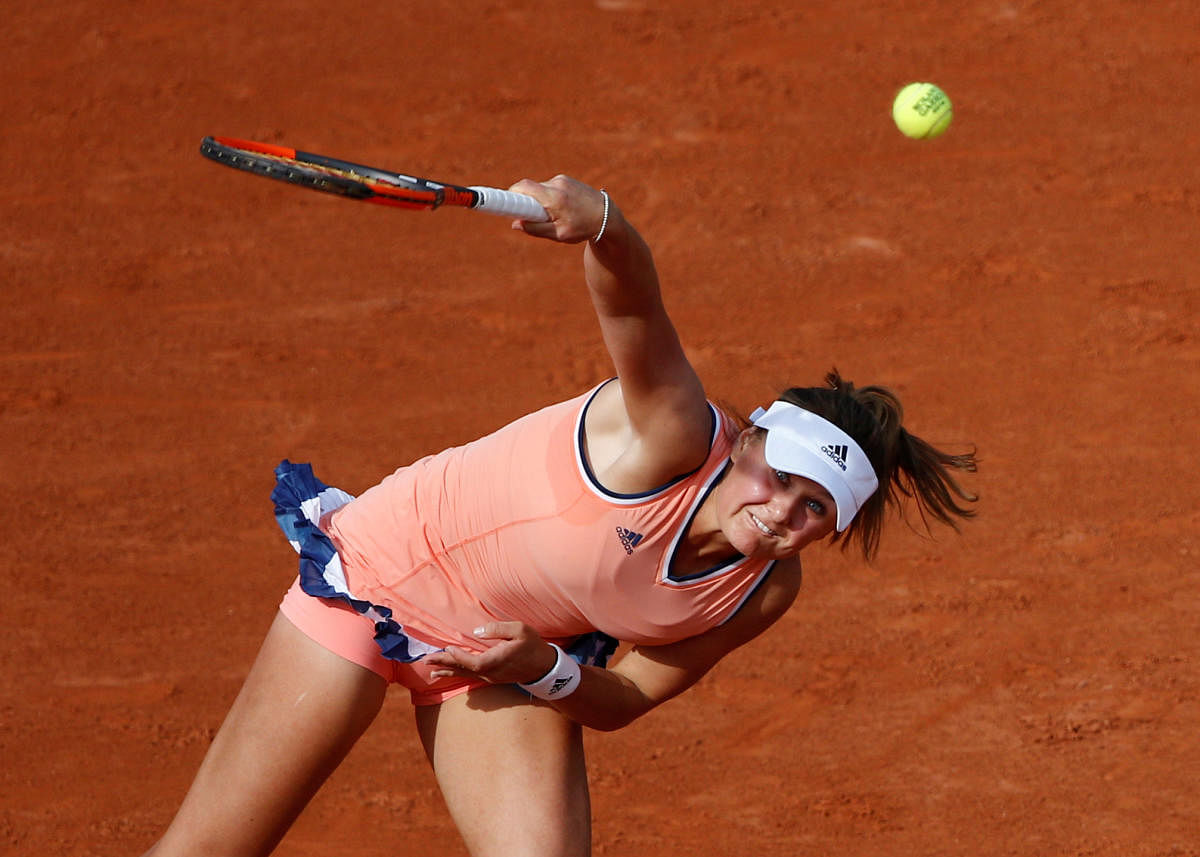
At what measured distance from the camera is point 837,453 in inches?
136

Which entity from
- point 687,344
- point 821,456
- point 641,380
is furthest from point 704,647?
point 687,344

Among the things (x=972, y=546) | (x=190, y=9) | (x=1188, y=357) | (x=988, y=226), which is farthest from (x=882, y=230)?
(x=190, y=9)

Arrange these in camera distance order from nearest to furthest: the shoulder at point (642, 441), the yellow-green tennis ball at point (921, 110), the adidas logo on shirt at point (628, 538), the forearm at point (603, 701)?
the shoulder at point (642, 441)
the adidas logo on shirt at point (628, 538)
the forearm at point (603, 701)
the yellow-green tennis ball at point (921, 110)

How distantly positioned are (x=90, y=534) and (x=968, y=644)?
13.2 ft

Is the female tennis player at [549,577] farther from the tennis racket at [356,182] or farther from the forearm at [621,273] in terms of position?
the tennis racket at [356,182]

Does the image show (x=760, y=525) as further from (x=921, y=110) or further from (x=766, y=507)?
(x=921, y=110)

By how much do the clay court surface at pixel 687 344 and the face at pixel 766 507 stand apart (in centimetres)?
233

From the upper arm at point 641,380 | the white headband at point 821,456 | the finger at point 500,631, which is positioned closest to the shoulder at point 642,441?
the upper arm at point 641,380

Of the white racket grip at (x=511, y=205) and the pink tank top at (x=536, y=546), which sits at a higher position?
the white racket grip at (x=511, y=205)

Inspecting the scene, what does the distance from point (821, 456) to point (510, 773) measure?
1.16 metres

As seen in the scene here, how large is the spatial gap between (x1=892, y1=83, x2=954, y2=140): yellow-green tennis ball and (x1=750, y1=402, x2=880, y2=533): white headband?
5.12 meters

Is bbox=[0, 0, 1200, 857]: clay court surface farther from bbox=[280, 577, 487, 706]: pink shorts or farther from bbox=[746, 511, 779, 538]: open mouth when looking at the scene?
bbox=[746, 511, 779, 538]: open mouth

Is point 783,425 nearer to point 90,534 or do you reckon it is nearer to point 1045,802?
point 1045,802

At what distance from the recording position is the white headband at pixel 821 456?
11.2 ft
